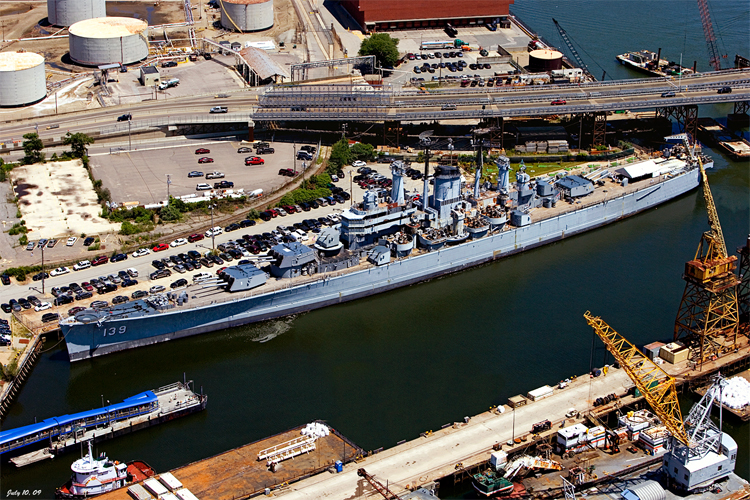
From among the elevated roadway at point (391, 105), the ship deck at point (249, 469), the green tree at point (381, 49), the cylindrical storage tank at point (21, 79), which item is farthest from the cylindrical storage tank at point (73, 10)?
the ship deck at point (249, 469)

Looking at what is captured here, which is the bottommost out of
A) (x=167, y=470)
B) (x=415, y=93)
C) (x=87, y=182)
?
(x=167, y=470)

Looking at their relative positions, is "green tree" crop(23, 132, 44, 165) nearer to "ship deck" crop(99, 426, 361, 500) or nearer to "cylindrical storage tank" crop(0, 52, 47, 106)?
"cylindrical storage tank" crop(0, 52, 47, 106)

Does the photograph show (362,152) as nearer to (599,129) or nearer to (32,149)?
(599,129)

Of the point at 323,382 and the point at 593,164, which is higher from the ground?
the point at 593,164

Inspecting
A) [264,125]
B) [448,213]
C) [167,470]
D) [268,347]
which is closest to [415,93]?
[264,125]

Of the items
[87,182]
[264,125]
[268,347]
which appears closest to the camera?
[268,347]

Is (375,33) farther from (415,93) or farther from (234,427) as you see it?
(234,427)
